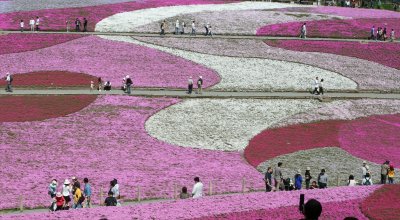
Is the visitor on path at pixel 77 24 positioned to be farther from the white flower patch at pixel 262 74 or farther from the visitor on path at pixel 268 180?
the visitor on path at pixel 268 180

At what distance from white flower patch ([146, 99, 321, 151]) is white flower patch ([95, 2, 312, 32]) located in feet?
100

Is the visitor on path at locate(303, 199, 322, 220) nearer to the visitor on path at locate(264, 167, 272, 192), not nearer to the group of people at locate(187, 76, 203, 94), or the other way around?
the visitor on path at locate(264, 167, 272, 192)

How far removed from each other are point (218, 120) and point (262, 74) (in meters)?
16.6

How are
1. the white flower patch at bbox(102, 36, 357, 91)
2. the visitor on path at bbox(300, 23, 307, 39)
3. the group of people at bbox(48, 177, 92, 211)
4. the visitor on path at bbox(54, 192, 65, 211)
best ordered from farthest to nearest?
1. the visitor on path at bbox(300, 23, 307, 39)
2. the white flower patch at bbox(102, 36, 357, 91)
3. the group of people at bbox(48, 177, 92, 211)
4. the visitor on path at bbox(54, 192, 65, 211)

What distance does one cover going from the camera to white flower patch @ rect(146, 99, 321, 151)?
2143 inches

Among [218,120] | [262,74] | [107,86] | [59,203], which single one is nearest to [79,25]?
[107,86]

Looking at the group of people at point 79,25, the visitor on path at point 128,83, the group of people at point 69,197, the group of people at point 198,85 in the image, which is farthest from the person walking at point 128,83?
the group of people at point 69,197

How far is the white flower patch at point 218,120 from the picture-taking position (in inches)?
2143

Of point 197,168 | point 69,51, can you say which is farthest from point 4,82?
point 197,168

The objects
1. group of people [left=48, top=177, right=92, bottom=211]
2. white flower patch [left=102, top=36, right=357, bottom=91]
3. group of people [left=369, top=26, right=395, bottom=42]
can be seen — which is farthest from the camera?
group of people [left=369, top=26, right=395, bottom=42]

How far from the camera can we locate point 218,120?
195 ft

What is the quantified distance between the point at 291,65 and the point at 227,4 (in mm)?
33867

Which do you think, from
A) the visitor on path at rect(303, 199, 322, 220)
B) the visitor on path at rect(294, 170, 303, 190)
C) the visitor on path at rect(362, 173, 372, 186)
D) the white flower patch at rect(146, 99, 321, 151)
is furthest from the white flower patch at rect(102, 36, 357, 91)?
the visitor on path at rect(303, 199, 322, 220)

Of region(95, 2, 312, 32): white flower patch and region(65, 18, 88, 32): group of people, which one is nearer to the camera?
region(65, 18, 88, 32): group of people
